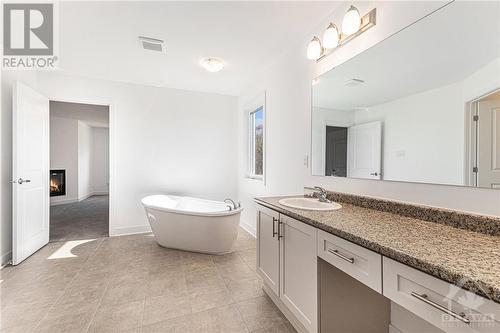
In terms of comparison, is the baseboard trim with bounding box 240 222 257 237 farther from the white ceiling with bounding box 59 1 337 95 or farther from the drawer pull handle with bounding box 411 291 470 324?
the drawer pull handle with bounding box 411 291 470 324

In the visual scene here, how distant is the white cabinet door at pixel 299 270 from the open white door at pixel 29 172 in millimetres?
3016

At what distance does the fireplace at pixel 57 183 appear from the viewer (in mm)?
6008

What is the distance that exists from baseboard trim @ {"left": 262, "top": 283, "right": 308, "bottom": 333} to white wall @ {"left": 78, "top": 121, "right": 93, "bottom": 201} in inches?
280

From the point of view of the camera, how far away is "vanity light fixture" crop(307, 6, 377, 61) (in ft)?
5.21

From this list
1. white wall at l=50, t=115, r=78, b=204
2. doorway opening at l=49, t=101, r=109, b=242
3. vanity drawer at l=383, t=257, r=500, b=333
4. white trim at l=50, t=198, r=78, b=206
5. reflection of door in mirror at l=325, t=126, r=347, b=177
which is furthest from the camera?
white wall at l=50, t=115, r=78, b=204

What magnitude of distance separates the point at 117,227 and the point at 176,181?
117 cm

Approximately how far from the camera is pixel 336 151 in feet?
6.43

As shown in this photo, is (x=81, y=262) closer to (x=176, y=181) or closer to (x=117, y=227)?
(x=117, y=227)

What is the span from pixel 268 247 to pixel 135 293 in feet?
4.20

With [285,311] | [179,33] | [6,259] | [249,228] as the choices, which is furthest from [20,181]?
[285,311]

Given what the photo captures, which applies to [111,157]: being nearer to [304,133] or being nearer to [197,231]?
[197,231]

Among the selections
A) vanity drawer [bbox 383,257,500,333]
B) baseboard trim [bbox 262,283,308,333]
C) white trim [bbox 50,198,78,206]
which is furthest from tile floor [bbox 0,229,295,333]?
white trim [bbox 50,198,78,206]

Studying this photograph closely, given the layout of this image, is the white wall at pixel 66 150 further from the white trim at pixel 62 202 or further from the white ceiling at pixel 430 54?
the white ceiling at pixel 430 54

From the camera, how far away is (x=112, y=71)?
10.5ft
